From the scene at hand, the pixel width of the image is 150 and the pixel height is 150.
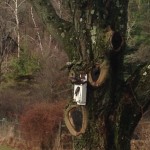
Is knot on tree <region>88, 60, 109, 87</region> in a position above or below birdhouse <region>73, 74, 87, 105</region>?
above

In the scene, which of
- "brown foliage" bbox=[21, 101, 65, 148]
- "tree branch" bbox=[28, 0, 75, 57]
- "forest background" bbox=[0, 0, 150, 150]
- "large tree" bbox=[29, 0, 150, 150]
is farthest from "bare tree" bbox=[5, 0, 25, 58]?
"large tree" bbox=[29, 0, 150, 150]

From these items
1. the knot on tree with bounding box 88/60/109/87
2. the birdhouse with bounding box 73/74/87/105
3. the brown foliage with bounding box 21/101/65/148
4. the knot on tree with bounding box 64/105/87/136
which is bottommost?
the knot on tree with bounding box 64/105/87/136

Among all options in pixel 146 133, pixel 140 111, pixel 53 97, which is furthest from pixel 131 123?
pixel 53 97

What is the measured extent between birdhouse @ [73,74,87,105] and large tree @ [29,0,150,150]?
0.07m

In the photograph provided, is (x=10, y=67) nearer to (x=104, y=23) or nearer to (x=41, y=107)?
(x=41, y=107)

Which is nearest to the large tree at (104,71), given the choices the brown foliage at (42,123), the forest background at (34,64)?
the forest background at (34,64)

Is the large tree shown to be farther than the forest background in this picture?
No

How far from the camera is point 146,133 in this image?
A: 12367mm

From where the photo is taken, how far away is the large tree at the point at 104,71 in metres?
5.55

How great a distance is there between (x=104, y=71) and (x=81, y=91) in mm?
357

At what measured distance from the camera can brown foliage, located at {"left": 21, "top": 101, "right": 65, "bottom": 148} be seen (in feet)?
49.1

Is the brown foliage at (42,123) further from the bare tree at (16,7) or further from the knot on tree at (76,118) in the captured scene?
the bare tree at (16,7)

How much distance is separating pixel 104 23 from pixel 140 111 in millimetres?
1159

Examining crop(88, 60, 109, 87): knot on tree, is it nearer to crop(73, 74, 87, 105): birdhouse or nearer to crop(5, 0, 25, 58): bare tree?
crop(73, 74, 87, 105): birdhouse
